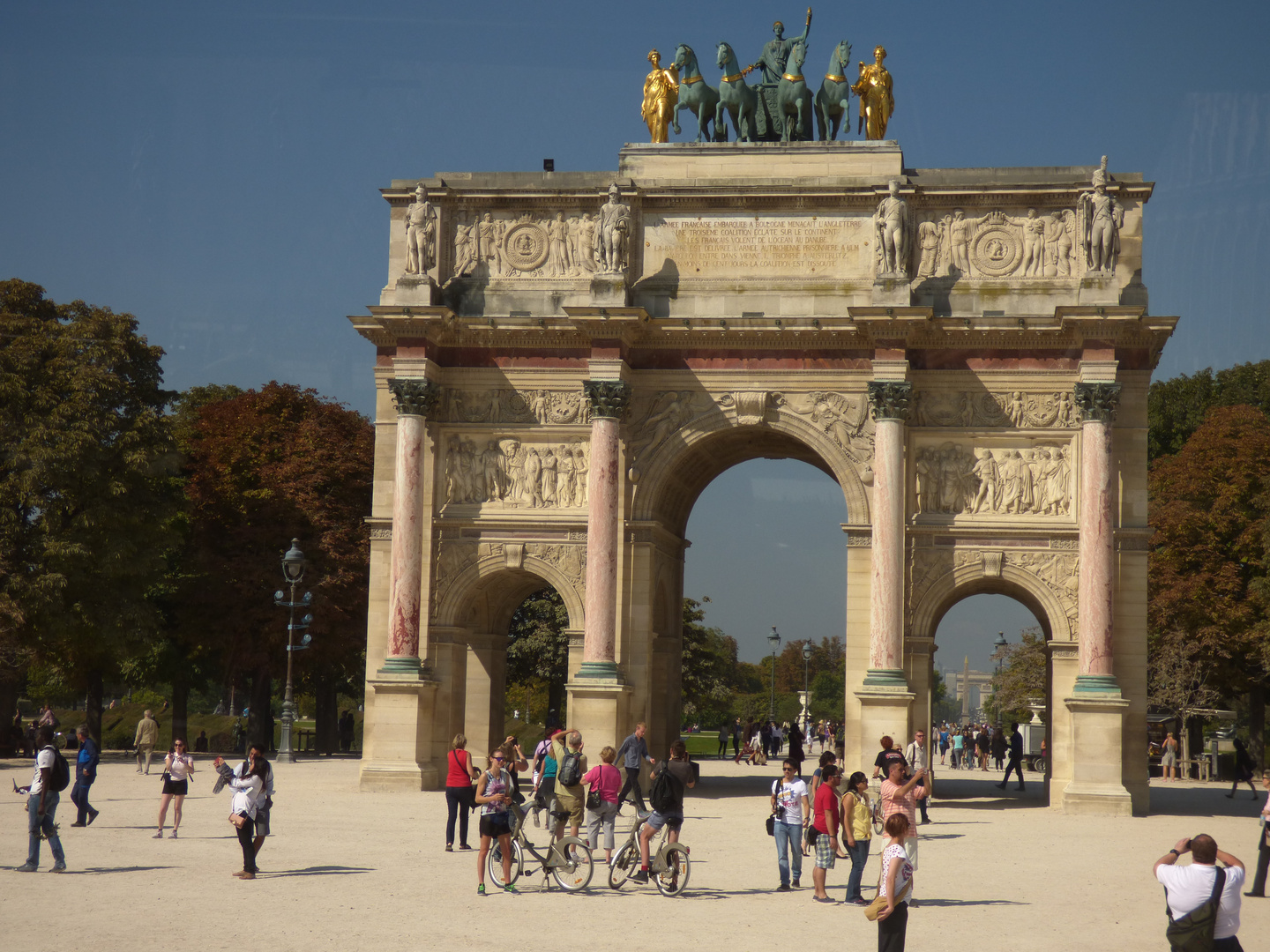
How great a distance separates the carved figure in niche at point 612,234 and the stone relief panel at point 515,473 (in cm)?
423

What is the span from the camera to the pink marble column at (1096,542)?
1334 inches

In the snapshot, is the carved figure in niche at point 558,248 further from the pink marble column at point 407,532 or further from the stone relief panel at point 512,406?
the pink marble column at point 407,532

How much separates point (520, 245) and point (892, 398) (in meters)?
9.58

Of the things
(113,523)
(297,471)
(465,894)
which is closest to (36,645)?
(113,523)

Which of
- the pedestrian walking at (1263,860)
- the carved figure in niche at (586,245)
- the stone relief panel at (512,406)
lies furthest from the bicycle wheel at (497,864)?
the carved figure in niche at (586,245)

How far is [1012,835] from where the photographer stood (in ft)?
93.7

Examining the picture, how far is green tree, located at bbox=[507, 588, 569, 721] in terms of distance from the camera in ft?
212

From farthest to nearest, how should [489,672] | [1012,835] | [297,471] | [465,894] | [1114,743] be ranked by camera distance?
[297,471] → [489,672] → [1114,743] → [1012,835] → [465,894]

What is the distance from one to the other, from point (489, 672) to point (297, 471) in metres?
17.3

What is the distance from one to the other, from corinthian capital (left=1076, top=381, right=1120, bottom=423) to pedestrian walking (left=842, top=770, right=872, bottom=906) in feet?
58.3

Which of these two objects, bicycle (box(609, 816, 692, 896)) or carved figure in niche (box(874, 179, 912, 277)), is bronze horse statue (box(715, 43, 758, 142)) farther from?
bicycle (box(609, 816, 692, 896))

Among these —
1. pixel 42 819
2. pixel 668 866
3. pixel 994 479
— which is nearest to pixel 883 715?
pixel 994 479

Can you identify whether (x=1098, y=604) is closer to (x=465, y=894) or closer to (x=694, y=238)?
(x=694, y=238)

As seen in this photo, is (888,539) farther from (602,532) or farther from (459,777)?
(459,777)
